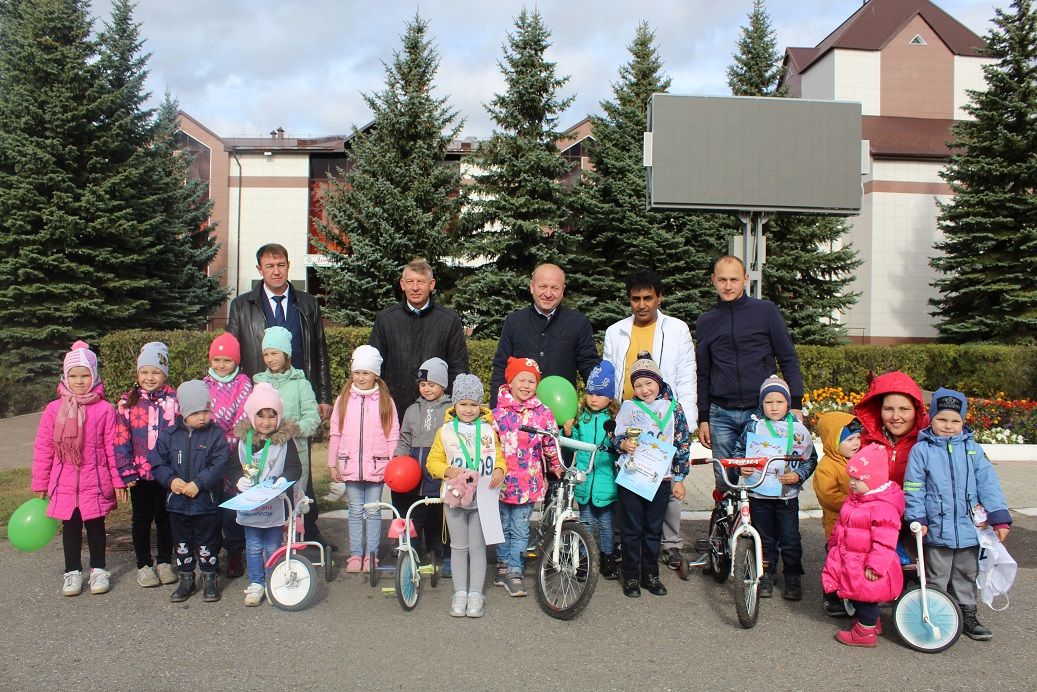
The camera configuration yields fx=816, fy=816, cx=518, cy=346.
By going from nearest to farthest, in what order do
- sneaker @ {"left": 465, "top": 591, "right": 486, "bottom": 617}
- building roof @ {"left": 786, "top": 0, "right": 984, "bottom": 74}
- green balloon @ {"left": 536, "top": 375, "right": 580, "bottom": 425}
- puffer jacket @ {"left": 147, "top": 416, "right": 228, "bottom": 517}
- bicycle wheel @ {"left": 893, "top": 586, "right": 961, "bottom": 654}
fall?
bicycle wheel @ {"left": 893, "top": 586, "right": 961, "bottom": 654}, sneaker @ {"left": 465, "top": 591, "right": 486, "bottom": 617}, puffer jacket @ {"left": 147, "top": 416, "right": 228, "bottom": 517}, green balloon @ {"left": 536, "top": 375, "right": 580, "bottom": 425}, building roof @ {"left": 786, "top": 0, "right": 984, "bottom": 74}

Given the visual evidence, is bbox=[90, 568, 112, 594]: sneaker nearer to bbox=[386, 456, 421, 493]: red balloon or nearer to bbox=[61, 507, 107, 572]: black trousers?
bbox=[61, 507, 107, 572]: black trousers

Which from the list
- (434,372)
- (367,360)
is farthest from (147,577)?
(434,372)

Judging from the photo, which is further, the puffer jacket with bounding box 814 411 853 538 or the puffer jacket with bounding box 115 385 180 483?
the puffer jacket with bounding box 115 385 180 483

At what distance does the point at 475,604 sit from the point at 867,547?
2242mm

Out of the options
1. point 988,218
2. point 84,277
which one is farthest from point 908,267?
point 84,277

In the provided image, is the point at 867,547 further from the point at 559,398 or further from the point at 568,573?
the point at 559,398

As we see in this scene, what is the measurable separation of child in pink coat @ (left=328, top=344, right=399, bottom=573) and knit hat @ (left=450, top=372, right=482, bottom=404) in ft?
2.27

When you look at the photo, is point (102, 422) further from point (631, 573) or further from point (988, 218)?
point (988, 218)

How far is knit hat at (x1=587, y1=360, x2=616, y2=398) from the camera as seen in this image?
533 centimetres

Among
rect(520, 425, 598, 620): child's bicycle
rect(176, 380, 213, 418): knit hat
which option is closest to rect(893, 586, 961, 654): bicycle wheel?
rect(520, 425, 598, 620): child's bicycle

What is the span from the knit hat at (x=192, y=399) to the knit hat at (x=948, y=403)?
4369mm

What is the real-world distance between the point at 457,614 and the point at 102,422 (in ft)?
8.62

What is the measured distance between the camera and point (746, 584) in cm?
468

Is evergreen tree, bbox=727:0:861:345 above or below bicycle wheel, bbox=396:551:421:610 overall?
above
